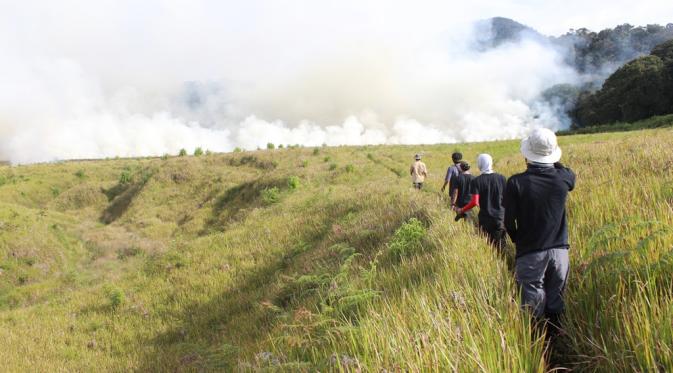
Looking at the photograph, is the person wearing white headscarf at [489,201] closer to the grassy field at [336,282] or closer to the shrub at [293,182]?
the grassy field at [336,282]

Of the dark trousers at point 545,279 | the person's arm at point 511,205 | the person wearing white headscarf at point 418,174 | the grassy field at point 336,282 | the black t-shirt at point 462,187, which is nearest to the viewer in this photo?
the grassy field at point 336,282

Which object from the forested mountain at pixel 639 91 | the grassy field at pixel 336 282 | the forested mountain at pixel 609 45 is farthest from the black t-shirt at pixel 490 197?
the forested mountain at pixel 609 45

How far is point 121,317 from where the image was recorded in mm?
11055

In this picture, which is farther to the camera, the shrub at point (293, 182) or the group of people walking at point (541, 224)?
the shrub at point (293, 182)

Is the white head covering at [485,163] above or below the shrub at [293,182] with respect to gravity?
above

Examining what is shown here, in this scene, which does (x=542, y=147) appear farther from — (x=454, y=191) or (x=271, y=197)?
(x=271, y=197)

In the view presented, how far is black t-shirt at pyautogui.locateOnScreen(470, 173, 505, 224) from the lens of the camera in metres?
6.48

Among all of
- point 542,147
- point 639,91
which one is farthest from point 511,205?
point 639,91

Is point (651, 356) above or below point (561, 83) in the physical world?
below

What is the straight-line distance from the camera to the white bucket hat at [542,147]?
3.79 meters

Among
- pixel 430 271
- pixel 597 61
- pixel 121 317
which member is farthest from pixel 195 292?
pixel 597 61

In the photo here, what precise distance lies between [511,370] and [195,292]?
35.2ft

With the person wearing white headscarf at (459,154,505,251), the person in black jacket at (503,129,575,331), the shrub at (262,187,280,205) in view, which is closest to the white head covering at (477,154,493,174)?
the person wearing white headscarf at (459,154,505,251)

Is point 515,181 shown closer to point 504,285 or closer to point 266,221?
point 504,285
